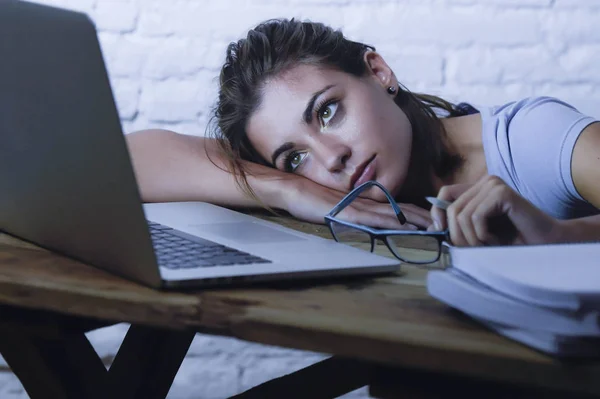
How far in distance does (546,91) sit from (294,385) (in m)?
0.77

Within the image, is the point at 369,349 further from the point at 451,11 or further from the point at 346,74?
the point at 451,11

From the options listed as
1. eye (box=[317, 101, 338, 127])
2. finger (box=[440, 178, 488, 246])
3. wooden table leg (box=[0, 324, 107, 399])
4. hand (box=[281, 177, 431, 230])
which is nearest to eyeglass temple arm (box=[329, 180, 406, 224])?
hand (box=[281, 177, 431, 230])

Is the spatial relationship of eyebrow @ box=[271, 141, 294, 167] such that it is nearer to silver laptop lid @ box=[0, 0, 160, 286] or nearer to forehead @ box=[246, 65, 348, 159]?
forehead @ box=[246, 65, 348, 159]

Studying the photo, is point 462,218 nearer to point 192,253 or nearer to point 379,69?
point 192,253

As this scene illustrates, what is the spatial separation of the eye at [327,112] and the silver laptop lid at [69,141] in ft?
1.92

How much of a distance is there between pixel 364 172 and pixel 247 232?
16.1 inches

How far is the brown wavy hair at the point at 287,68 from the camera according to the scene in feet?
4.28

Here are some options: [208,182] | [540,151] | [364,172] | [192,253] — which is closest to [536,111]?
[540,151]

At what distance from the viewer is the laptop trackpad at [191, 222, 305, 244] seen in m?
0.80

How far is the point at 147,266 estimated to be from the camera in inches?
22.6

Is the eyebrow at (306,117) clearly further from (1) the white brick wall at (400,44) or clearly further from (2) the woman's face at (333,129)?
(1) the white brick wall at (400,44)

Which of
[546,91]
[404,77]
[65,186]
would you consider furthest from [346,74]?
[65,186]

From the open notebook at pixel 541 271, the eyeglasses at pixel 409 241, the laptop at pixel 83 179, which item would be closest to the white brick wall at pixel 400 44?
the eyeglasses at pixel 409 241

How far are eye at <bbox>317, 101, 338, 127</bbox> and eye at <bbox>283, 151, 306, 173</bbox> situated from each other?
0.22 feet
